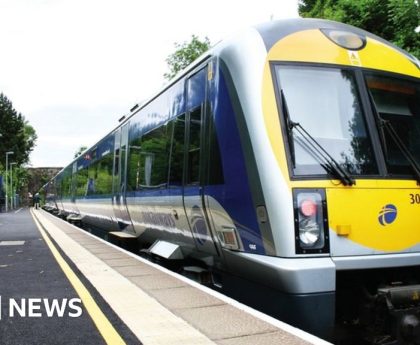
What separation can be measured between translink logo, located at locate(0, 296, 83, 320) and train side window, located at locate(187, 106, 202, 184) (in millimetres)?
1823

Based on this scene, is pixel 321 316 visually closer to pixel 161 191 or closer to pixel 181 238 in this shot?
pixel 181 238

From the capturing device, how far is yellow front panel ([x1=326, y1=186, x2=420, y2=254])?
444cm

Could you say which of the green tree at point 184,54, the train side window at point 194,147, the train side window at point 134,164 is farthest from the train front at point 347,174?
the green tree at point 184,54

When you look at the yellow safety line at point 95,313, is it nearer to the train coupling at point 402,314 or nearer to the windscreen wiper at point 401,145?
the train coupling at point 402,314

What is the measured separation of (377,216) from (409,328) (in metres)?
0.92

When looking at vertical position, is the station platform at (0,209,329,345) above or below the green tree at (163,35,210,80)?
below

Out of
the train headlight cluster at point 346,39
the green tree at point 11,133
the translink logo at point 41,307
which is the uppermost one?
the green tree at point 11,133

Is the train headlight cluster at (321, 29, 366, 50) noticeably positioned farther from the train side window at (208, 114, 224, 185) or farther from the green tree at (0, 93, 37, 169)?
the green tree at (0, 93, 37, 169)

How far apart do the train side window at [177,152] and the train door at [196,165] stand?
8.7 inches

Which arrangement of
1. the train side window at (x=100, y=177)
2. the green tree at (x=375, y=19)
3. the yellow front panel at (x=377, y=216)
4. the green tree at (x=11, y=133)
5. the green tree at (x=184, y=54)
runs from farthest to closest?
the green tree at (x=11, y=133), the green tree at (x=184, y=54), the green tree at (x=375, y=19), the train side window at (x=100, y=177), the yellow front panel at (x=377, y=216)

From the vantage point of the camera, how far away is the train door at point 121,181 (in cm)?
1061

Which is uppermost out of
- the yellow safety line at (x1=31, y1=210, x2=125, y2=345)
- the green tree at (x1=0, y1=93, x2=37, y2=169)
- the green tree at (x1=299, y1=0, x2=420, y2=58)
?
the green tree at (x1=0, y1=93, x2=37, y2=169)

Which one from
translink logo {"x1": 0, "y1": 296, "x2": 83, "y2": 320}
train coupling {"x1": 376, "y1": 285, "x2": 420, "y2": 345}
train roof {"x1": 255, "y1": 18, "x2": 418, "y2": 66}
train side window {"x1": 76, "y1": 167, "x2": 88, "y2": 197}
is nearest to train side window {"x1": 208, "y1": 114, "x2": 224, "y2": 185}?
train roof {"x1": 255, "y1": 18, "x2": 418, "y2": 66}

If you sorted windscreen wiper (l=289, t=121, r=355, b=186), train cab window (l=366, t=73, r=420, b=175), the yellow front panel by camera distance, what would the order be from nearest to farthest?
the yellow front panel → windscreen wiper (l=289, t=121, r=355, b=186) → train cab window (l=366, t=73, r=420, b=175)
